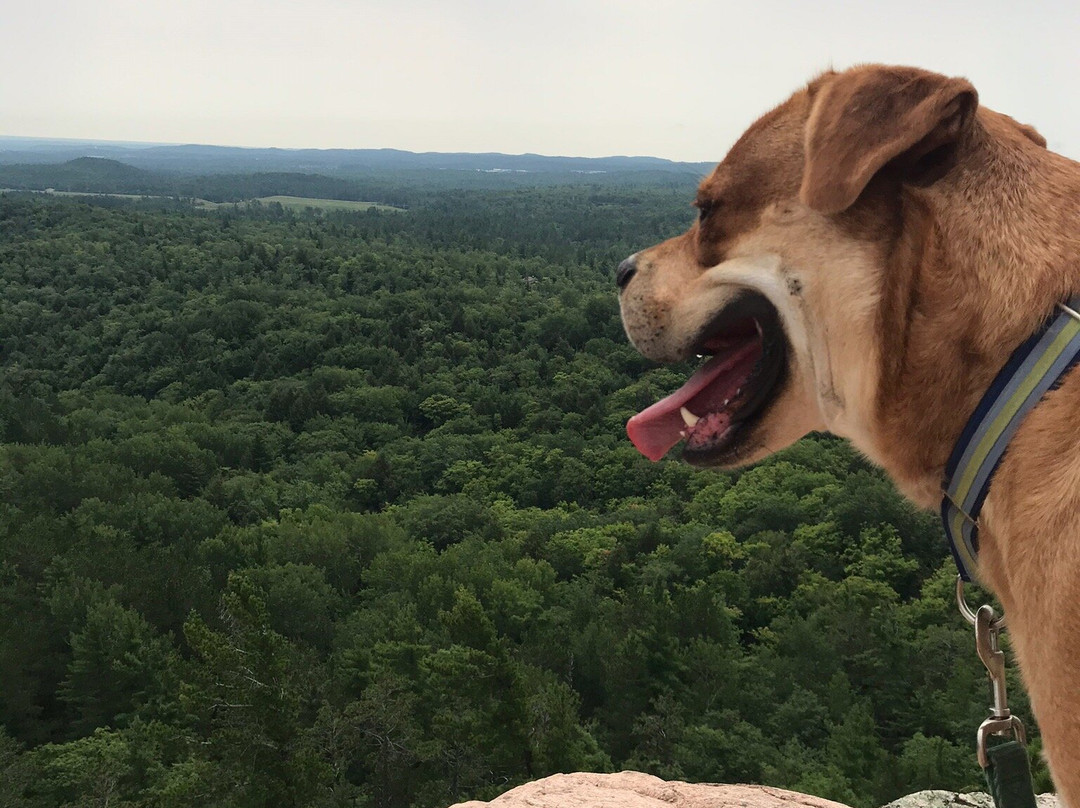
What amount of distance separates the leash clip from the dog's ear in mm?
1207

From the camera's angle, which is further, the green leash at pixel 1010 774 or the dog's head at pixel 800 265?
the green leash at pixel 1010 774

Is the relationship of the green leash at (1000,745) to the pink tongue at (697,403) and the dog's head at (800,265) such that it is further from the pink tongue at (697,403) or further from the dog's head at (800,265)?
the pink tongue at (697,403)

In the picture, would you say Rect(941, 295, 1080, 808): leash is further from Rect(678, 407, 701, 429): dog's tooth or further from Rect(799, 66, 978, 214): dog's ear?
Rect(678, 407, 701, 429): dog's tooth

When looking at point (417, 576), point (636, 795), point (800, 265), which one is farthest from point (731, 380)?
point (417, 576)

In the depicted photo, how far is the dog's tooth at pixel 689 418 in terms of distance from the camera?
310 cm

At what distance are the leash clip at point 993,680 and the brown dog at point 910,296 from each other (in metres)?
0.22

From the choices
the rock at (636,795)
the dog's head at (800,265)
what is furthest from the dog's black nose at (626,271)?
the rock at (636,795)

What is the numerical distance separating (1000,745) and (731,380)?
1.31 m

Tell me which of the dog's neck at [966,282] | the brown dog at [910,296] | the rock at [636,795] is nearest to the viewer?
the brown dog at [910,296]

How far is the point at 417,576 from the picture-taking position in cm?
4994

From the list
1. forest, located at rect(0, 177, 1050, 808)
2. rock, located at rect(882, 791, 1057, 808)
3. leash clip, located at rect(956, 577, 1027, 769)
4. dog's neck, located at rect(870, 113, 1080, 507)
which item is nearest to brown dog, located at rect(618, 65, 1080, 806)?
dog's neck, located at rect(870, 113, 1080, 507)

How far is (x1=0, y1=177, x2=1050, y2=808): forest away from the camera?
96.3ft

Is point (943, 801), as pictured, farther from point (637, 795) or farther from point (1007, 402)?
point (1007, 402)

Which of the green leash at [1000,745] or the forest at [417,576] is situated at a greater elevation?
the green leash at [1000,745]
